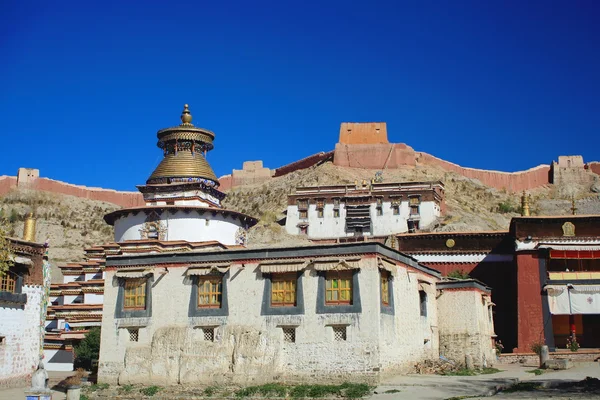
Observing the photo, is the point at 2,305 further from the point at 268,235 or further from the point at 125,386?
the point at 268,235

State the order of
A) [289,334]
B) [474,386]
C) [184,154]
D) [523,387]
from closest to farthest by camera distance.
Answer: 1. [523,387]
2. [474,386]
3. [289,334]
4. [184,154]

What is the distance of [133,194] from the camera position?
9675cm

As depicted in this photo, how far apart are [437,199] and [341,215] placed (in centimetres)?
856

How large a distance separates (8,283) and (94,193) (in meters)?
65.8

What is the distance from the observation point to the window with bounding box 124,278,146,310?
29922 millimetres

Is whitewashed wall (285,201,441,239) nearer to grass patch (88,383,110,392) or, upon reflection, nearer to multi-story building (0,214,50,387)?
multi-story building (0,214,50,387)

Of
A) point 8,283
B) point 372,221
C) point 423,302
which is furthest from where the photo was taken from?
point 372,221

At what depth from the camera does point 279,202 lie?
83.1 m

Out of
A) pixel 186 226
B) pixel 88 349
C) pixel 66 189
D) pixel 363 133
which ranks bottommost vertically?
pixel 88 349

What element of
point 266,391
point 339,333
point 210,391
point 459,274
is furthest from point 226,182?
point 266,391

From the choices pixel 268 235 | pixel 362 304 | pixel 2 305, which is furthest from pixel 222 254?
pixel 268 235

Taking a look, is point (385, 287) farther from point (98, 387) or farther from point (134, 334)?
point (98, 387)

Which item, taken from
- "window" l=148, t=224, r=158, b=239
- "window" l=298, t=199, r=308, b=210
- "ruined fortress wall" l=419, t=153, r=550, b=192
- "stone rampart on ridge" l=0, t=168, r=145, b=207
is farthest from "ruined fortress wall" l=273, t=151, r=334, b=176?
"window" l=148, t=224, r=158, b=239

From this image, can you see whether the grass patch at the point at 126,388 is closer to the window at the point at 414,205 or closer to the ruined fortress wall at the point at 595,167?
the window at the point at 414,205
